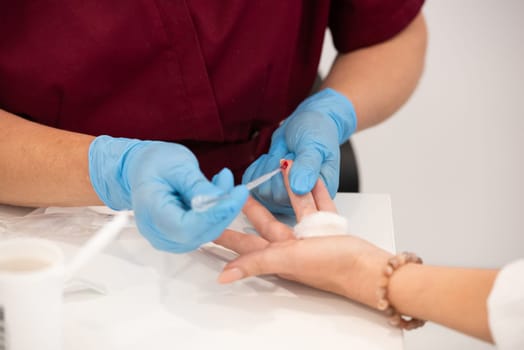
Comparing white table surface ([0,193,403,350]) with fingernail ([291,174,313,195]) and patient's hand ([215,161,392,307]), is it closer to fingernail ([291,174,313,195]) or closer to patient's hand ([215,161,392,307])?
patient's hand ([215,161,392,307])

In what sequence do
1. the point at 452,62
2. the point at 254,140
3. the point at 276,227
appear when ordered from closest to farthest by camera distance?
the point at 276,227
the point at 254,140
the point at 452,62

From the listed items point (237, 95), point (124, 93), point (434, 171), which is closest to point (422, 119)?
point (434, 171)

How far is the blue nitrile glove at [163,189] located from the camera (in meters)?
0.72

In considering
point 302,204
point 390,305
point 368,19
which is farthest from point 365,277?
point 368,19

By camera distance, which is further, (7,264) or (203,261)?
(203,261)

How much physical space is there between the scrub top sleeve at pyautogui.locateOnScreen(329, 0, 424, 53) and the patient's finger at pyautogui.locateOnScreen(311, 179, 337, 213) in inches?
16.6

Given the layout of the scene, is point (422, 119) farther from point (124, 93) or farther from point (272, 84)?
point (124, 93)

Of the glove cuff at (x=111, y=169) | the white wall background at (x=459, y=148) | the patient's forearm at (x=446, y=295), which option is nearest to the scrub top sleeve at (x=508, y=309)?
the patient's forearm at (x=446, y=295)

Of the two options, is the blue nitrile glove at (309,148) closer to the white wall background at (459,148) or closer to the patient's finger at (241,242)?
the patient's finger at (241,242)

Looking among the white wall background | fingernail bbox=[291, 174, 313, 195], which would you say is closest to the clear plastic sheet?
fingernail bbox=[291, 174, 313, 195]

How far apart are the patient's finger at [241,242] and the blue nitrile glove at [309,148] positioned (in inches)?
3.7

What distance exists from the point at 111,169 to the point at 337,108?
0.46 metres

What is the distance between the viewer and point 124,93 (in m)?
1.05

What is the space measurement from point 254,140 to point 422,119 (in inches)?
31.5
